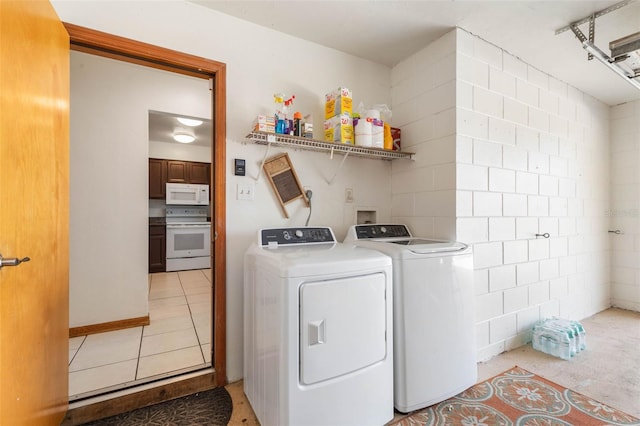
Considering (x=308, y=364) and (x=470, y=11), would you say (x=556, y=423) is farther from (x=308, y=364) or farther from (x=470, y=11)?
(x=470, y=11)

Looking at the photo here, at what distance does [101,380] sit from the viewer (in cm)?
179

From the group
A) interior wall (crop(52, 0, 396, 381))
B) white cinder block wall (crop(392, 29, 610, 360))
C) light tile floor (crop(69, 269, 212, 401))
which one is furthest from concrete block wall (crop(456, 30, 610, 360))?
light tile floor (crop(69, 269, 212, 401))

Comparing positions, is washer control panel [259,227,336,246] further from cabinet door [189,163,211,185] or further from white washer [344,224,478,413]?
cabinet door [189,163,211,185]

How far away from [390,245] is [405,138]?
1110mm

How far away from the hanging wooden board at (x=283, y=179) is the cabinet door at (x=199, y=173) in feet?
13.3

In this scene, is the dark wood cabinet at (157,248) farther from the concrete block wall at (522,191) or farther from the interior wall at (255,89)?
the concrete block wall at (522,191)

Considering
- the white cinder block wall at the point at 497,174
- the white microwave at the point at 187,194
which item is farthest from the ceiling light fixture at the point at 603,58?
the white microwave at the point at 187,194

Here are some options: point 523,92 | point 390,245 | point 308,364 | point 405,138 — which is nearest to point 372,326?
point 308,364

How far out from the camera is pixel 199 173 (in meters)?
5.59

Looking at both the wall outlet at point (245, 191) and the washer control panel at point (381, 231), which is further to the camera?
the washer control panel at point (381, 231)

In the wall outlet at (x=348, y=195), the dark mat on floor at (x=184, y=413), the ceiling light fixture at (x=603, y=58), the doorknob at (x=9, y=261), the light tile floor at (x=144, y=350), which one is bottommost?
A: the dark mat on floor at (x=184, y=413)

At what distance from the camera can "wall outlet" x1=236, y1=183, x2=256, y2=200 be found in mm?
1909

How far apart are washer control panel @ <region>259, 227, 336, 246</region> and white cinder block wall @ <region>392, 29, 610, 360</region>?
2.67 ft

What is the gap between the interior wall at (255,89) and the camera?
1.69 metres
